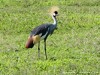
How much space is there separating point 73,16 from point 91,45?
482 centimetres

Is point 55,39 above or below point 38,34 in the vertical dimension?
below

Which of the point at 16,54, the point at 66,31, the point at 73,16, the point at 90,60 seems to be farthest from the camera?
the point at 73,16

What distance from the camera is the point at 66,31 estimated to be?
14.3m

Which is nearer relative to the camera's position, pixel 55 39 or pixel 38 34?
pixel 38 34

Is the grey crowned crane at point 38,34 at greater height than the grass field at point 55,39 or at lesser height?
greater

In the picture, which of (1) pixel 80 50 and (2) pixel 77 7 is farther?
(2) pixel 77 7

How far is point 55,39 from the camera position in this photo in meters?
12.7

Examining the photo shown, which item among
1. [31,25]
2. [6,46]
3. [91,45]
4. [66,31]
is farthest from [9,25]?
[91,45]

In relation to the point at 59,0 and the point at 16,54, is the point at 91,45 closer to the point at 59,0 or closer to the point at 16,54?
the point at 16,54

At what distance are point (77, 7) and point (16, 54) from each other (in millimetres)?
8834

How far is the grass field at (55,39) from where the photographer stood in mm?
8891

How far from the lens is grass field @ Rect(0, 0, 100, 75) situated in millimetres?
8891

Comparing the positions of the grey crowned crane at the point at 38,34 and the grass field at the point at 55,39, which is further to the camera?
the grey crowned crane at the point at 38,34

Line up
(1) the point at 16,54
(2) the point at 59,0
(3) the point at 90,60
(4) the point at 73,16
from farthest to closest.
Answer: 1. (2) the point at 59,0
2. (4) the point at 73,16
3. (1) the point at 16,54
4. (3) the point at 90,60
